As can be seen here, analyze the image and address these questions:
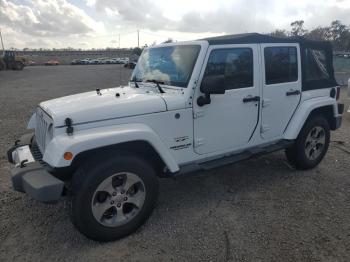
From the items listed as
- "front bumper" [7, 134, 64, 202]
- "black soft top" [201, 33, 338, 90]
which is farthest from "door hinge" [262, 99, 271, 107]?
"front bumper" [7, 134, 64, 202]

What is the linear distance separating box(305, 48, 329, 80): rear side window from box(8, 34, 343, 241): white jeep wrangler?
1 cm

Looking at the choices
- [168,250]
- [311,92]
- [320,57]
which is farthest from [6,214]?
[320,57]

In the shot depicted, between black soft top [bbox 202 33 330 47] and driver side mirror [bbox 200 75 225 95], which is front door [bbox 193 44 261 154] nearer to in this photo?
black soft top [bbox 202 33 330 47]

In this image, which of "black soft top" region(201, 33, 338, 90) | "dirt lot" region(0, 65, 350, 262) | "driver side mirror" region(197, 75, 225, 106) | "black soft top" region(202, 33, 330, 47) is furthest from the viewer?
"black soft top" region(201, 33, 338, 90)

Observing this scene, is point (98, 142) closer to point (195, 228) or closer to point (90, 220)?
point (90, 220)

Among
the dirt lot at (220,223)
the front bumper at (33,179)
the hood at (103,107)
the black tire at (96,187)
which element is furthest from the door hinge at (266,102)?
the front bumper at (33,179)

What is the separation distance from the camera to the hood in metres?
3.05

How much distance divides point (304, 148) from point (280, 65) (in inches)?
52.4

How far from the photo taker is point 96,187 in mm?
3010

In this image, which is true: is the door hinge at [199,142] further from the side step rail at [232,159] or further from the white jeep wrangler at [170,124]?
the side step rail at [232,159]

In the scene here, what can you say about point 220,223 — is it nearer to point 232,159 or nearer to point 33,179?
point 232,159

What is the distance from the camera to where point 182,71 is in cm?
371

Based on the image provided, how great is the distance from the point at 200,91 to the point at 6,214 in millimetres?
2681

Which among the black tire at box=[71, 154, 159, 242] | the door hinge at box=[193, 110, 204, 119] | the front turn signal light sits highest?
the door hinge at box=[193, 110, 204, 119]
